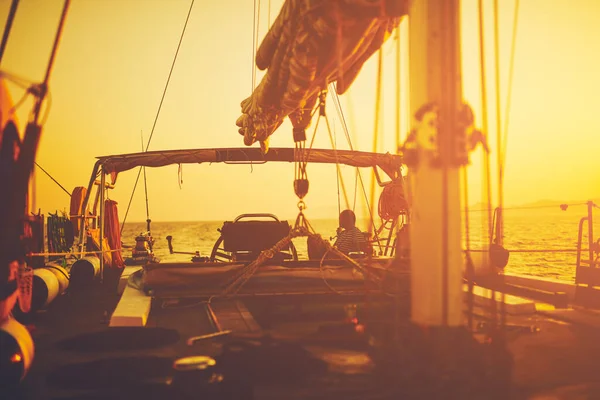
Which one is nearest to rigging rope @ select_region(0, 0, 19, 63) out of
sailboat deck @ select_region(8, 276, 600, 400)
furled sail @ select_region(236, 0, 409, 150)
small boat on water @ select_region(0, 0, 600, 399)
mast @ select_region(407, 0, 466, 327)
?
small boat on water @ select_region(0, 0, 600, 399)

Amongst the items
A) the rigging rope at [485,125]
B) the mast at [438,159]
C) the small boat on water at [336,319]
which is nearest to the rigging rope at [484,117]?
the rigging rope at [485,125]

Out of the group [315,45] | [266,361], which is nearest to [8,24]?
[315,45]

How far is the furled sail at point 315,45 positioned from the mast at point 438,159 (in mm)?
528

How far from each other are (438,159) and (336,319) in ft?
8.09

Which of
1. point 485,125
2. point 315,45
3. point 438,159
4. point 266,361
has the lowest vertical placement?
point 266,361

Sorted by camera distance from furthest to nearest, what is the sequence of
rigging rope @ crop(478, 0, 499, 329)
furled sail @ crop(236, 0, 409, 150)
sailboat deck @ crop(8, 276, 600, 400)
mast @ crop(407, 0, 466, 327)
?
rigging rope @ crop(478, 0, 499, 329)
furled sail @ crop(236, 0, 409, 150)
sailboat deck @ crop(8, 276, 600, 400)
mast @ crop(407, 0, 466, 327)

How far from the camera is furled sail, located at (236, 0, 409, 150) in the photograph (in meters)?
3.78

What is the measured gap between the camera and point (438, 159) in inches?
131

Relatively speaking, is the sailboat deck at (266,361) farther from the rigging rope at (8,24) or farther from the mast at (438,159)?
the rigging rope at (8,24)

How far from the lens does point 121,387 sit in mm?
3467

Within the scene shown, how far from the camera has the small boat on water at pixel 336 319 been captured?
131 inches

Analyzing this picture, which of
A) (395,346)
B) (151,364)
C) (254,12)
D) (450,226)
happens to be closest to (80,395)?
(151,364)

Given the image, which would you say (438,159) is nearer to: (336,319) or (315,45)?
(315,45)

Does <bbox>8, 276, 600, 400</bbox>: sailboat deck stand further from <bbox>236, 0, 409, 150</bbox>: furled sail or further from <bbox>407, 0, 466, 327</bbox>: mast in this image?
<bbox>236, 0, 409, 150</bbox>: furled sail
